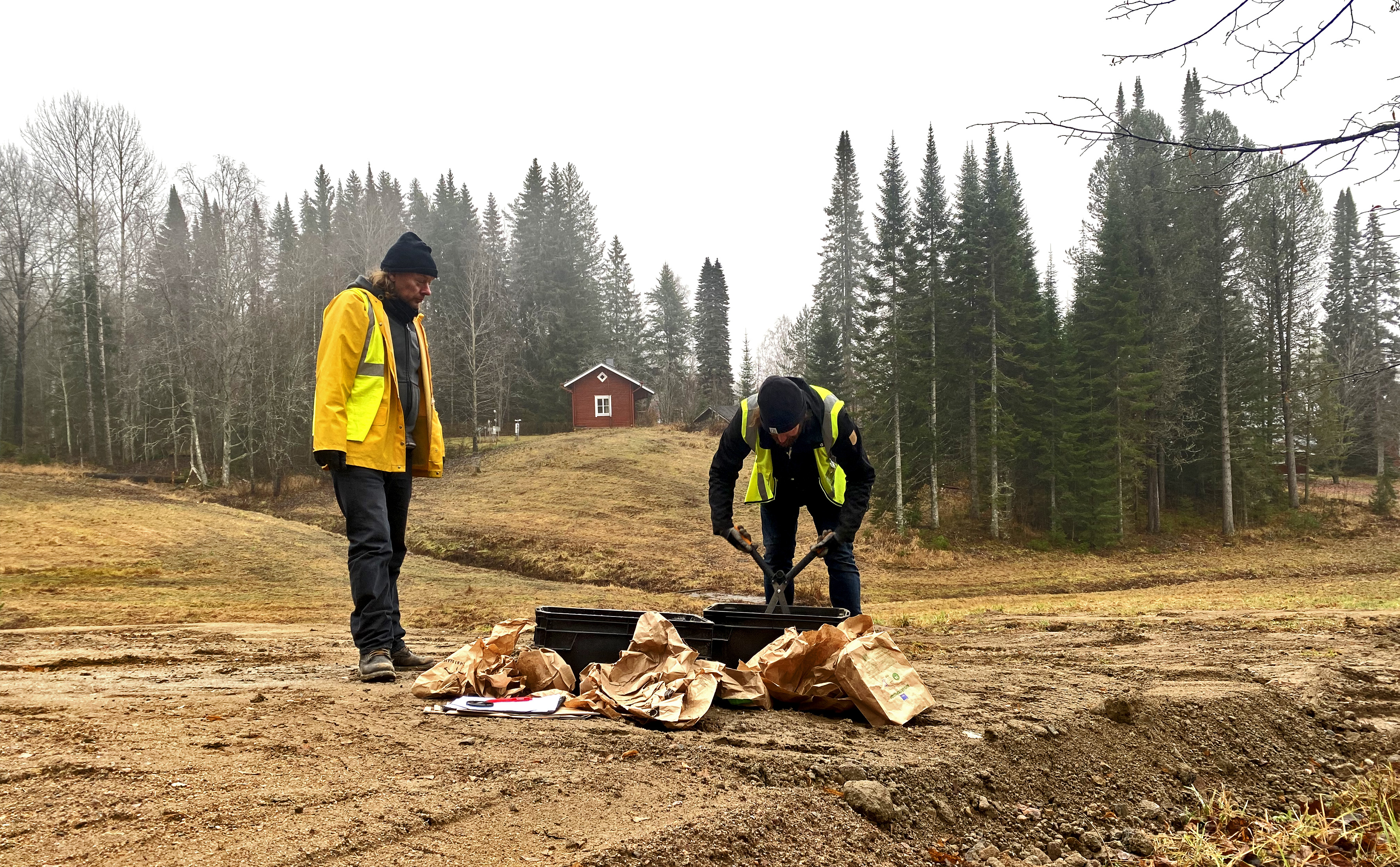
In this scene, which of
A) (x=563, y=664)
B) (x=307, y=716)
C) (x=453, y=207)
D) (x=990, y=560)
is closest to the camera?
(x=307, y=716)

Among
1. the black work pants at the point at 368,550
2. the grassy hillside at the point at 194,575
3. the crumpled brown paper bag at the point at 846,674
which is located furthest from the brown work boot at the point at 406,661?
the grassy hillside at the point at 194,575

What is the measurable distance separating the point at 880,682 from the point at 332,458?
289 centimetres

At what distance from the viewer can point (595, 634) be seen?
4020mm

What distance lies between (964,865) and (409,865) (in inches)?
66.3

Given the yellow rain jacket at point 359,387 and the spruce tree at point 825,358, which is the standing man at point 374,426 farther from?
the spruce tree at point 825,358

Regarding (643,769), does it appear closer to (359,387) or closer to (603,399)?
(359,387)

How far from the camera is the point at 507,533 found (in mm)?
20797

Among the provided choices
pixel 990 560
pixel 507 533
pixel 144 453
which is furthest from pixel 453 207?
pixel 990 560

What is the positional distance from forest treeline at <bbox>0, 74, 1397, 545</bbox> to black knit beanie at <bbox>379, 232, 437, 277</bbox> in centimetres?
1239

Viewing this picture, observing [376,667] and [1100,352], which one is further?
[1100,352]

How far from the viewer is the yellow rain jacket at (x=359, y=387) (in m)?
4.17

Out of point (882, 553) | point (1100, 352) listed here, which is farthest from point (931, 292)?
point (882, 553)

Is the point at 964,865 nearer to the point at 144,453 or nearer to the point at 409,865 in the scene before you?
the point at 409,865

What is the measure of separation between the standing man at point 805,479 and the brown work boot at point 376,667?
1.99 metres
